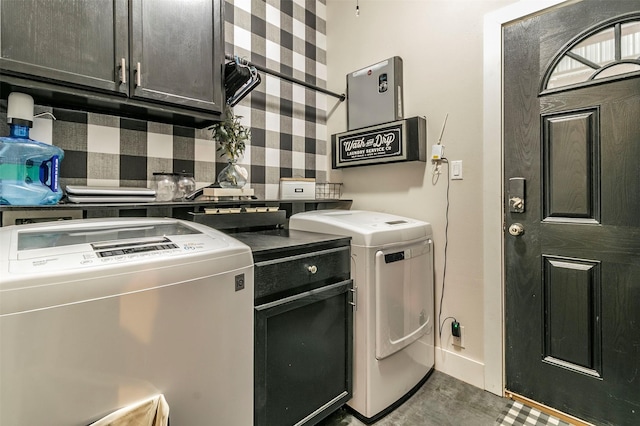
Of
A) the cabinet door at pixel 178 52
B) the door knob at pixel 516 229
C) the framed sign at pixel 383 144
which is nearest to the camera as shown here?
the cabinet door at pixel 178 52

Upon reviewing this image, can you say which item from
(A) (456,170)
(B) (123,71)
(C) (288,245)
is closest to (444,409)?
(C) (288,245)

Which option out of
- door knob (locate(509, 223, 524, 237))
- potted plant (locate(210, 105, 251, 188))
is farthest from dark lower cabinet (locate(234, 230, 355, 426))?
door knob (locate(509, 223, 524, 237))

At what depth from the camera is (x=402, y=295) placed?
65.6 inches

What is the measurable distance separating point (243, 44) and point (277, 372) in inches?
79.9

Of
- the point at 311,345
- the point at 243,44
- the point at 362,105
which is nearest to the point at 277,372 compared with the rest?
the point at 311,345

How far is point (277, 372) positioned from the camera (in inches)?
49.7

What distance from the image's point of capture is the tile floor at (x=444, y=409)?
60.4 inches

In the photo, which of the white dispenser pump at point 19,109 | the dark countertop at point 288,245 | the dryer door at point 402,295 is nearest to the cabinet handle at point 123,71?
the white dispenser pump at point 19,109

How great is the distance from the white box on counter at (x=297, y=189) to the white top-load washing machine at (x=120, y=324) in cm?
104

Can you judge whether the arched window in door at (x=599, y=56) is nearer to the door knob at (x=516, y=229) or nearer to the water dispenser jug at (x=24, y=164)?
the door knob at (x=516, y=229)

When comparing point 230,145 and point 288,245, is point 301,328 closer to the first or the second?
point 288,245

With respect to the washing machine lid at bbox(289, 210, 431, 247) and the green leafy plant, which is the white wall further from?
the green leafy plant

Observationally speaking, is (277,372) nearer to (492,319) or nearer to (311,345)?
(311,345)

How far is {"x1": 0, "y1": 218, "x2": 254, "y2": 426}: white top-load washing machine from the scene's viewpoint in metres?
0.69
